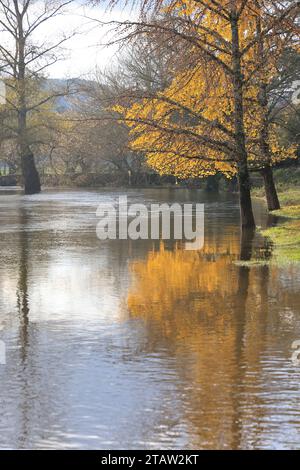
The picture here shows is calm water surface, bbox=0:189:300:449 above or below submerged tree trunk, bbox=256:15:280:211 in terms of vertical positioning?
below

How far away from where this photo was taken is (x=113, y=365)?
828 cm

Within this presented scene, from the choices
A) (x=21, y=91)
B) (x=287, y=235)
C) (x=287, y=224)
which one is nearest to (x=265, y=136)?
(x=287, y=224)

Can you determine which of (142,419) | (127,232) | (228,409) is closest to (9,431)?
(142,419)

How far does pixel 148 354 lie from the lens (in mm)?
8766

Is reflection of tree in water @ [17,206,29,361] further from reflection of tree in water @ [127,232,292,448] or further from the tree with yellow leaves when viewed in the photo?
the tree with yellow leaves

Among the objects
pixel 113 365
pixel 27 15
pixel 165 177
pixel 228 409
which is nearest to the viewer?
pixel 228 409

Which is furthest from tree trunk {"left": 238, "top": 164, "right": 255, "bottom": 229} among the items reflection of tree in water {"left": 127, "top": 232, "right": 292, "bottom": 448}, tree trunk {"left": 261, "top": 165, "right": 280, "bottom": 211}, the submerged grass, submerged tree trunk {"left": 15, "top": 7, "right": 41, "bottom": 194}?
submerged tree trunk {"left": 15, "top": 7, "right": 41, "bottom": 194}

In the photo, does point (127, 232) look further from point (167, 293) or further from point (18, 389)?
point (18, 389)

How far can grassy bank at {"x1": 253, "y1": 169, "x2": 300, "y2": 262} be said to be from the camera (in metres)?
18.1

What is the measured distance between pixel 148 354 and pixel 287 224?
56.3 feet

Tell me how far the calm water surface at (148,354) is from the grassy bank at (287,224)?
151 centimetres

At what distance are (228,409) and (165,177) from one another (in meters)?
66.4

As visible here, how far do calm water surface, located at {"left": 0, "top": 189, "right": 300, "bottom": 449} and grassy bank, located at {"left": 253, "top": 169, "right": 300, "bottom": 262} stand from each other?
59.3 inches

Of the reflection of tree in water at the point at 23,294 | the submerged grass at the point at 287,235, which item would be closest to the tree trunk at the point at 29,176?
the submerged grass at the point at 287,235
